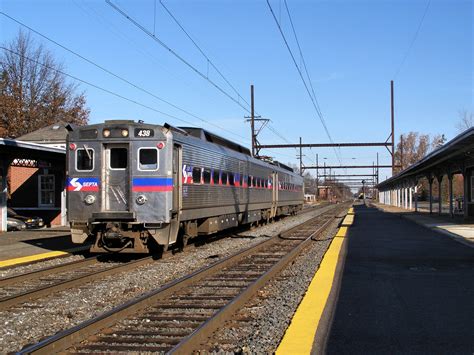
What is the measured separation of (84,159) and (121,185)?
1.18 meters

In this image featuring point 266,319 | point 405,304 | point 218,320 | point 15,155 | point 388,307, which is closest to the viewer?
point 218,320

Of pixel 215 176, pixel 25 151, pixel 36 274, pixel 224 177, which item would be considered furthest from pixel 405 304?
pixel 25 151

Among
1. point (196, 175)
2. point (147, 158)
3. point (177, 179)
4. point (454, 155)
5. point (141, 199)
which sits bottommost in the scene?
point (141, 199)

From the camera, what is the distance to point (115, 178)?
12.1 metres

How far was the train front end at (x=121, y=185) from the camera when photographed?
11703 millimetres

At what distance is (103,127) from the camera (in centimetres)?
1218

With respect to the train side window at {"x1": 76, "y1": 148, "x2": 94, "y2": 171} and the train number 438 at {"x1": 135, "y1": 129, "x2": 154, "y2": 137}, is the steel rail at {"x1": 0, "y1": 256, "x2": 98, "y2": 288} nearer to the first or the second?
the train side window at {"x1": 76, "y1": 148, "x2": 94, "y2": 171}

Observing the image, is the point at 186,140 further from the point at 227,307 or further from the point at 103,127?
the point at 227,307

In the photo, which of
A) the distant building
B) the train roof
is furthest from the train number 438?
the distant building

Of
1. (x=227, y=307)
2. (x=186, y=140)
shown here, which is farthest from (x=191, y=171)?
(x=227, y=307)

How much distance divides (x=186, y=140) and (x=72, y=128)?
287 centimetres

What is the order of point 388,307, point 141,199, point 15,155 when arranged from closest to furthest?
point 388,307 → point 141,199 → point 15,155

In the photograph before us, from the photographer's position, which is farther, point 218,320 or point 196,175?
point 196,175

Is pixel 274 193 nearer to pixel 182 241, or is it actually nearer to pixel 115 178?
pixel 182 241
